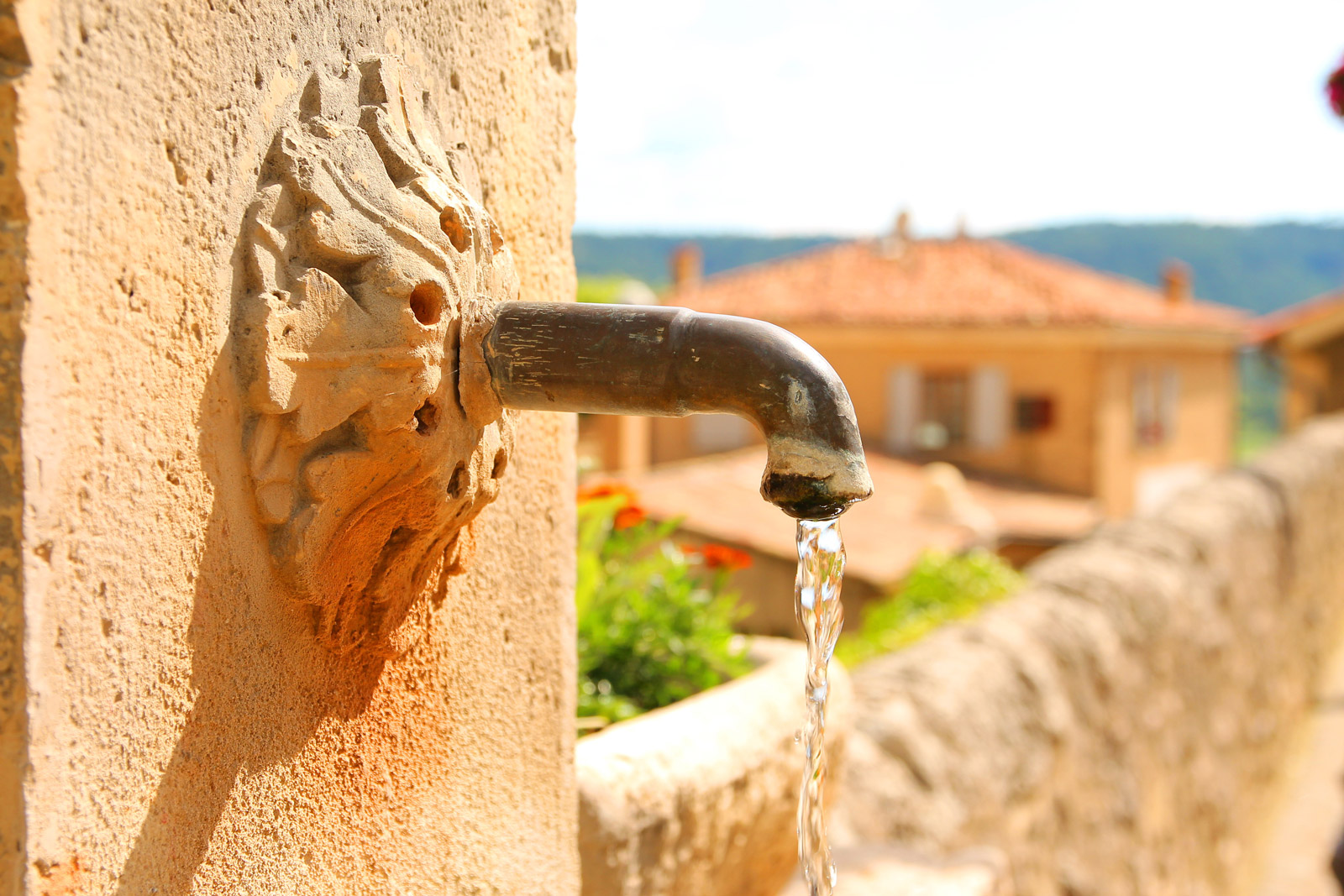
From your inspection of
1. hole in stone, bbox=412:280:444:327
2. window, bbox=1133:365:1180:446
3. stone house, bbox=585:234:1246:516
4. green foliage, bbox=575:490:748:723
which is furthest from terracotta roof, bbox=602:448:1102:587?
hole in stone, bbox=412:280:444:327

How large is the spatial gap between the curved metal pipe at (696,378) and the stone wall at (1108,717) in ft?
6.43

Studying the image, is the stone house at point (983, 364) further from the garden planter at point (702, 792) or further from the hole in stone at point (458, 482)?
the hole in stone at point (458, 482)

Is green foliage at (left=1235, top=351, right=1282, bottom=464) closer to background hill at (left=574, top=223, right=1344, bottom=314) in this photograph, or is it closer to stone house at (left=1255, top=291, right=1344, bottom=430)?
background hill at (left=574, top=223, right=1344, bottom=314)

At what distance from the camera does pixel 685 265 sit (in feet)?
72.7

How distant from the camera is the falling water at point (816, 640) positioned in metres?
1.03

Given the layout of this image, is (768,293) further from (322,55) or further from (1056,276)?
(322,55)

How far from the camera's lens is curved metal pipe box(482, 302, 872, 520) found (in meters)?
0.89

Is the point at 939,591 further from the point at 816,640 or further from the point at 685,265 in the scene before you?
the point at 685,265

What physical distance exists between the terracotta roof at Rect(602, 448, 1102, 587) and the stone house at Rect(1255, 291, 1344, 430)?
4.70 meters

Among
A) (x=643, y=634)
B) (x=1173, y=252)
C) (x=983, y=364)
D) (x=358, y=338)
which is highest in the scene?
(x=358, y=338)

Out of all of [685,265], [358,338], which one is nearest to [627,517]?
[358,338]

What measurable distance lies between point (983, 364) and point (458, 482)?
17.6 m

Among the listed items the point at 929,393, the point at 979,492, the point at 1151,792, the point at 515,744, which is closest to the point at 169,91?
the point at 515,744

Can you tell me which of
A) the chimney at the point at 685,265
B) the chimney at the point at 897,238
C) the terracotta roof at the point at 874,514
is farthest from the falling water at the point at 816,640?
the chimney at the point at 685,265
